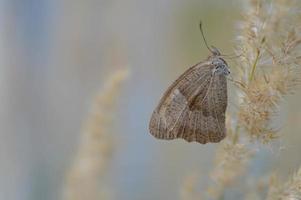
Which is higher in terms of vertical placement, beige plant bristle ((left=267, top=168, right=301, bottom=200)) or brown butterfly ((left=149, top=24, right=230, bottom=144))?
brown butterfly ((left=149, top=24, right=230, bottom=144))

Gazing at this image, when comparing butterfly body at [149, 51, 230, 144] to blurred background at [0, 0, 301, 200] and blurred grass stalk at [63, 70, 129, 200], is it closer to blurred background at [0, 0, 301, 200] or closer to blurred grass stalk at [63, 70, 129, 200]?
blurred grass stalk at [63, 70, 129, 200]

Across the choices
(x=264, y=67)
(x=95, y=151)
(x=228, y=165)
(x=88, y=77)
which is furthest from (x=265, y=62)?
(x=88, y=77)

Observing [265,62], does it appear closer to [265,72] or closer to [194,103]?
[265,72]

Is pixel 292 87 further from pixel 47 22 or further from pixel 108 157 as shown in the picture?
pixel 47 22

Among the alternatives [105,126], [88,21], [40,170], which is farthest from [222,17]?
[105,126]

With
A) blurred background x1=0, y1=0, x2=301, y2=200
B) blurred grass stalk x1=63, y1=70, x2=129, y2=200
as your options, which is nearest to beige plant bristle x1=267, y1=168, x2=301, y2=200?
blurred grass stalk x1=63, y1=70, x2=129, y2=200

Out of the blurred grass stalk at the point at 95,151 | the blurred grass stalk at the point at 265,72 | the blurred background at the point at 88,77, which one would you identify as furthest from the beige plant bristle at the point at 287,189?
the blurred background at the point at 88,77
